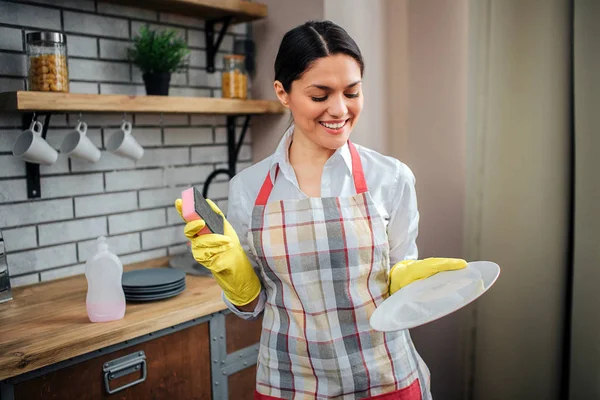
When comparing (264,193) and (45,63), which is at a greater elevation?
(45,63)

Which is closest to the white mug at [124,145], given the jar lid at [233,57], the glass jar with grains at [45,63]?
the glass jar with grains at [45,63]

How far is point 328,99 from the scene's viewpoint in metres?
1.29

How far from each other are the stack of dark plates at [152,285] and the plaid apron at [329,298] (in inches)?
24.7

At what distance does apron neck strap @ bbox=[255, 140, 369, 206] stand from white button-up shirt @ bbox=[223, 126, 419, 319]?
0.01m

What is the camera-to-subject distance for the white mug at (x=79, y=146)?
1942mm

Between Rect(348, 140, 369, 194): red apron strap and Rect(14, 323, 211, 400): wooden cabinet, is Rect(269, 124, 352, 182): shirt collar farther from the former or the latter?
Rect(14, 323, 211, 400): wooden cabinet

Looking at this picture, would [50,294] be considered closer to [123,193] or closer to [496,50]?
[123,193]

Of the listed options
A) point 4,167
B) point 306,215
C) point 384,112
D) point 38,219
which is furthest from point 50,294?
point 384,112

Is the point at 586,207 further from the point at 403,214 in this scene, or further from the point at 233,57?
the point at 233,57

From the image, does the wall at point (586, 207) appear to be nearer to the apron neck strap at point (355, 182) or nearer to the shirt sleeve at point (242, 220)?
the apron neck strap at point (355, 182)

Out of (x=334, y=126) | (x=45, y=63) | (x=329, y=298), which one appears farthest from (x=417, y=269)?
(x=45, y=63)

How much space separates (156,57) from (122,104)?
0.91 ft

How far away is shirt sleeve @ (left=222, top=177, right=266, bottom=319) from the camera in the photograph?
4.69ft

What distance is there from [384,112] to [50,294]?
1.41 metres
